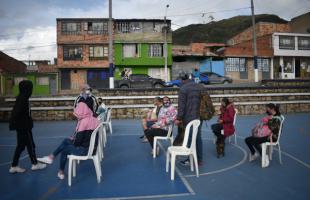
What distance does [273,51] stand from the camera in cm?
4206

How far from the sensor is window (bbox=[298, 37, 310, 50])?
143 feet

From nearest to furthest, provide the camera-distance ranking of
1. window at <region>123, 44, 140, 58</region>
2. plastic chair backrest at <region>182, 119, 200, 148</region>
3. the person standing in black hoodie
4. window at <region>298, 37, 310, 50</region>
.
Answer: plastic chair backrest at <region>182, 119, 200, 148</region> → the person standing in black hoodie → window at <region>123, 44, 140, 58</region> → window at <region>298, 37, 310, 50</region>

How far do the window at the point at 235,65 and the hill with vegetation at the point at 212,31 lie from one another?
7993cm

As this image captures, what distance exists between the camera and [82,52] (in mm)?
39125

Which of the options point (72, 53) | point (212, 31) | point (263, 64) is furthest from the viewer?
point (212, 31)

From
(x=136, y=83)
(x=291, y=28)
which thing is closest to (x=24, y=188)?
(x=136, y=83)

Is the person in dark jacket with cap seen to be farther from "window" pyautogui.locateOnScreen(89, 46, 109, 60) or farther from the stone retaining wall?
"window" pyautogui.locateOnScreen(89, 46, 109, 60)

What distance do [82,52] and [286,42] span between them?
26.0 meters

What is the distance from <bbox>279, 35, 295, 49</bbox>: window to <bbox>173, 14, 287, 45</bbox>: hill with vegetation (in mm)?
77352

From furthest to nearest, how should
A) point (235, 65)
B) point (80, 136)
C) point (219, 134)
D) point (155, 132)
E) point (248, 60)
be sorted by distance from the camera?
1. point (248, 60)
2. point (235, 65)
3. point (219, 134)
4. point (155, 132)
5. point (80, 136)

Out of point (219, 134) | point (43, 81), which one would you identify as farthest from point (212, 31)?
point (219, 134)

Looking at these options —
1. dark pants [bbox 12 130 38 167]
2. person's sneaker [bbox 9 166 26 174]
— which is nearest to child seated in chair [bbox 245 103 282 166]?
dark pants [bbox 12 130 38 167]

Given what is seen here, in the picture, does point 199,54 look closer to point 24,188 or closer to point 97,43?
point 97,43

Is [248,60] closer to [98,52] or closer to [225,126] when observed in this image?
[98,52]
